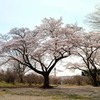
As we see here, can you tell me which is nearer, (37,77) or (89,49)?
(89,49)

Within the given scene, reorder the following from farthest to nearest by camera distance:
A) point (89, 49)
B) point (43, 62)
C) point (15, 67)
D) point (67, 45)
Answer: point (15, 67) < point (89, 49) < point (43, 62) < point (67, 45)

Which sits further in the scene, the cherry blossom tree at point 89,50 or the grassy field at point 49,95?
the cherry blossom tree at point 89,50

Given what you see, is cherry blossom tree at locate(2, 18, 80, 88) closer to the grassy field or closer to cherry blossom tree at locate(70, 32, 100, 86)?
cherry blossom tree at locate(70, 32, 100, 86)

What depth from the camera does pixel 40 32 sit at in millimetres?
34062

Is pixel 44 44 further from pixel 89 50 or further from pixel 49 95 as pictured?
pixel 49 95

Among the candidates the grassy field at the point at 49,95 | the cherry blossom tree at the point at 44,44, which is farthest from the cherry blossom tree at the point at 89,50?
the grassy field at the point at 49,95

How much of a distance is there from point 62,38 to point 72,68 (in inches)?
455

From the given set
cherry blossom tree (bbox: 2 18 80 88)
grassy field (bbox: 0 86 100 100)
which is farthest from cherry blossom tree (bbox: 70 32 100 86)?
grassy field (bbox: 0 86 100 100)

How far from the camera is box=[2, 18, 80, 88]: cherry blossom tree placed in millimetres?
32656

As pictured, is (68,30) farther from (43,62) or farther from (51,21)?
(43,62)

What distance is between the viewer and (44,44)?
3319cm

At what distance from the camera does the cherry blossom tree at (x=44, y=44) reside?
3266 cm

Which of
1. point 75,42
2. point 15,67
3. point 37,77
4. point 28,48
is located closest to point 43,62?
point 28,48

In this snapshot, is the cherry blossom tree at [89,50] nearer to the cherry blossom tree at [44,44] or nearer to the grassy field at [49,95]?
the cherry blossom tree at [44,44]
